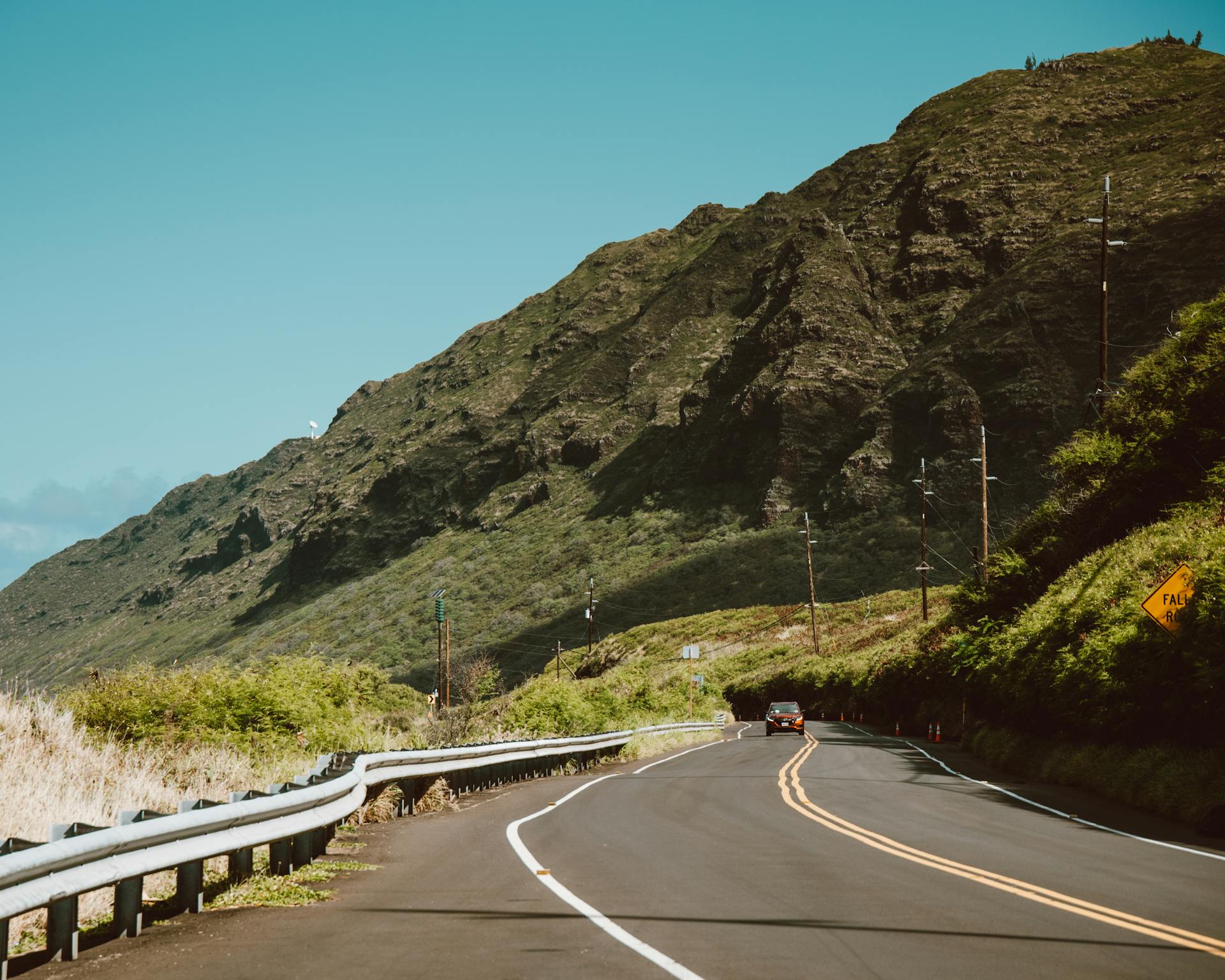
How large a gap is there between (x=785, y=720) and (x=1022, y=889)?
3937 cm

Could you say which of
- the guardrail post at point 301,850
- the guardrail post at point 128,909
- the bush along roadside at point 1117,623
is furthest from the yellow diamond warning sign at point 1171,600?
the guardrail post at point 128,909

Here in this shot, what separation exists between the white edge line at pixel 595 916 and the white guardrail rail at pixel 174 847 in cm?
190

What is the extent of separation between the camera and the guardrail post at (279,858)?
10.1 meters

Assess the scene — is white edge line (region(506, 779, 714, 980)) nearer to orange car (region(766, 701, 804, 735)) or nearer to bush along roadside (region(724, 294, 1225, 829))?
bush along roadside (region(724, 294, 1225, 829))

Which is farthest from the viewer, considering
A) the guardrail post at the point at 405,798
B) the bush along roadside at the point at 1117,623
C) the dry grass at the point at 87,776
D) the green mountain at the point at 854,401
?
the green mountain at the point at 854,401

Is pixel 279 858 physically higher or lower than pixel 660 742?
higher

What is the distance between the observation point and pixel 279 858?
10.1 meters

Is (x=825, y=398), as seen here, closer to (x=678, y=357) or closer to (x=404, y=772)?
(x=678, y=357)

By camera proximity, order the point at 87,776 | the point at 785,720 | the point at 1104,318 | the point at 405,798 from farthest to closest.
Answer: the point at 785,720 → the point at 1104,318 → the point at 405,798 → the point at 87,776

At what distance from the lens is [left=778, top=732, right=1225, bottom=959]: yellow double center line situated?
763 centimetres

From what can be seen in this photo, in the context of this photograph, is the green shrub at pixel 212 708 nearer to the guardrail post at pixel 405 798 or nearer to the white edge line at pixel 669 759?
the guardrail post at pixel 405 798

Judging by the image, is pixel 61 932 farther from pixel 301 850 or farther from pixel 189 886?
pixel 301 850

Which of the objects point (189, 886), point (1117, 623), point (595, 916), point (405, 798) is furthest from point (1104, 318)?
point (189, 886)

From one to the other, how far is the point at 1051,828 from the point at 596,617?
108805 millimetres
